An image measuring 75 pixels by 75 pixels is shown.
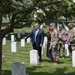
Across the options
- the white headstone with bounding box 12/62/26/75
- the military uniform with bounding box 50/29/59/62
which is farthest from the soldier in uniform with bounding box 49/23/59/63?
the white headstone with bounding box 12/62/26/75

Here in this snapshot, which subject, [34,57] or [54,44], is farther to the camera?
[54,44]

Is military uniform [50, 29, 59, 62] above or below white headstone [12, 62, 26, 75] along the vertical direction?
above

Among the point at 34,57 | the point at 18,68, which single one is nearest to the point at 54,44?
the point at 34,57

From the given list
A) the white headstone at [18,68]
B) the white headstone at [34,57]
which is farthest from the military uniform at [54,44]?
the white headstone at [18,68]

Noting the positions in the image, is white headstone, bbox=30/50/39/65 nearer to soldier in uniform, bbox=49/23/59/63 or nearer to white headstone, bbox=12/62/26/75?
soldier in uniform, bbox=49/23/59/63

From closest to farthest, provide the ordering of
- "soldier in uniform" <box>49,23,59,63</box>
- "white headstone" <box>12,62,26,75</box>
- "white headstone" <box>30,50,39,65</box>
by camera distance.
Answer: "white headstone" <box>12,62,26,75</box> → "white headstone" <box>30,50,39,65</box> → "soldier in uniform" <box>49,23,59,63</box>

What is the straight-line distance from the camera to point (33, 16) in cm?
793

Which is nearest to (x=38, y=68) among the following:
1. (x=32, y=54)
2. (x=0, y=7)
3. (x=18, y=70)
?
(x=32, y=54)

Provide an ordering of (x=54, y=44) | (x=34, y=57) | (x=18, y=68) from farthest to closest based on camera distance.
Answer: (x=54, y=44) → (x=34, y=57) → (x=18, y=68)

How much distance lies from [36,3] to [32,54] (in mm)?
8599

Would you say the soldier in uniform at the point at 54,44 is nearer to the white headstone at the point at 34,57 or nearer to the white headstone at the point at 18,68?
the white headstone at the point at 34,57

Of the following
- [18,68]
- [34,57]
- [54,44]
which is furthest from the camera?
[54,44]

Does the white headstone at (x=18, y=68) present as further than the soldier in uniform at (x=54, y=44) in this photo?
No

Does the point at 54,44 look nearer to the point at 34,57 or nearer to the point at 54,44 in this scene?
the point at 54,44
